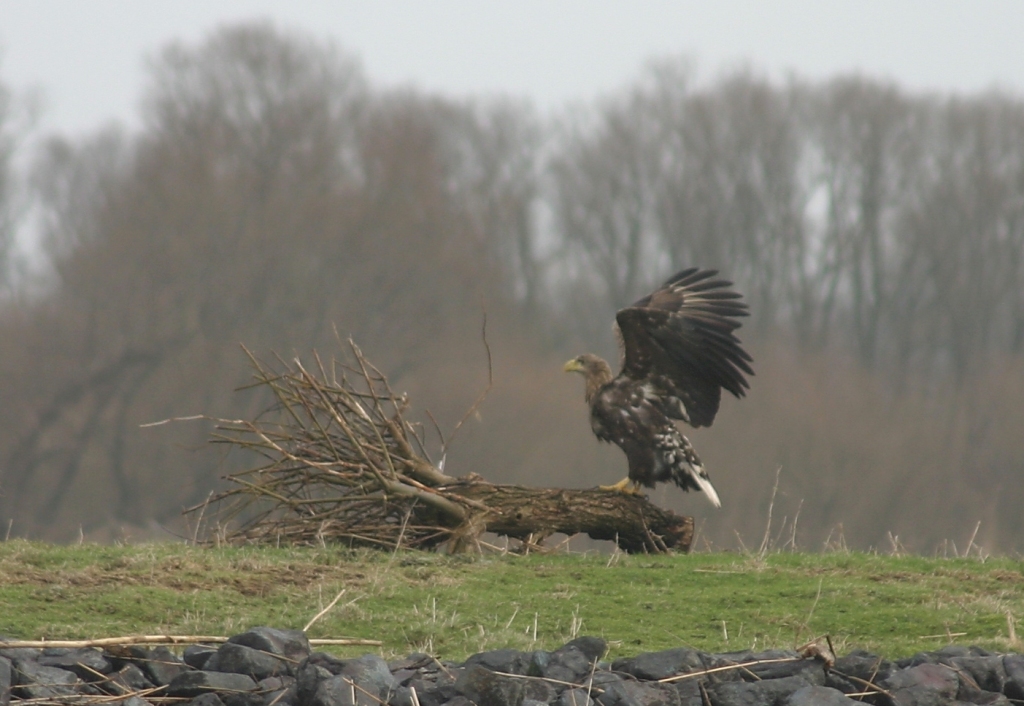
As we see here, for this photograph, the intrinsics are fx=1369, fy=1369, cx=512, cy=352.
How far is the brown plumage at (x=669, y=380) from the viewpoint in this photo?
404 inches

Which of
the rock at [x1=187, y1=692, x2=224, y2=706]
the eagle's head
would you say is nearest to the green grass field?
the rock at [x1=187, y1=692, x2=224, y2=706]

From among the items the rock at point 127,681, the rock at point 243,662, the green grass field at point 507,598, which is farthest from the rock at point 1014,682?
the rock at point 127,681

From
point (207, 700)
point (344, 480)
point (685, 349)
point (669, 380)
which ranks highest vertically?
point (685, 349)

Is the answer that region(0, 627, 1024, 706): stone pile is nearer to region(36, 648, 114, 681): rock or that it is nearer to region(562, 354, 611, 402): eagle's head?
region(36, 648, 114, 681): rock

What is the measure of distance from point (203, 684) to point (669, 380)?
6083mm

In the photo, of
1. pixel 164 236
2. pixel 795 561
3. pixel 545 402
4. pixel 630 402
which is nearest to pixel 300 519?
pixel 630 402

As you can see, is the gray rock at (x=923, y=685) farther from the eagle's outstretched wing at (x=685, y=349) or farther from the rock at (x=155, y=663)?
the eagle's outstretched wing at (x=685, y=349)

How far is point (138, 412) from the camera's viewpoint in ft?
115

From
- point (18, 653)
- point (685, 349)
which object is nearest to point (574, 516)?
point (685, 349)

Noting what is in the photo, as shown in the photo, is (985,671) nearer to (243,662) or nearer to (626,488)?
(243,662)

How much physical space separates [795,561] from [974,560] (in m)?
1.32

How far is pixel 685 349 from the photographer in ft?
34.2

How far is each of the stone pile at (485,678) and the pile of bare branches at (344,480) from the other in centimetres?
375

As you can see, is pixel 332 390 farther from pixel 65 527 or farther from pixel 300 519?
pixel 65 527
